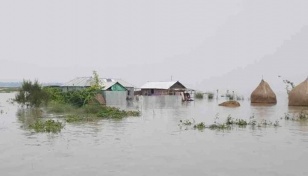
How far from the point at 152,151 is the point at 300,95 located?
37158mm

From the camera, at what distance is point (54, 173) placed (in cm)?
1056

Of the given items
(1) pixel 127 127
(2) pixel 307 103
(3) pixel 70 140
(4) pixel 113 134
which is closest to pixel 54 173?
(3) pixel 70 140

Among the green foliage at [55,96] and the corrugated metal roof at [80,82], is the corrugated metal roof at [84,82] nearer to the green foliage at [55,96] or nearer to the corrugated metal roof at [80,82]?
the corrugated metal roof at [80,82]

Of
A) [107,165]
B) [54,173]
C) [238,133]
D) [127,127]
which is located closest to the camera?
[54,173]

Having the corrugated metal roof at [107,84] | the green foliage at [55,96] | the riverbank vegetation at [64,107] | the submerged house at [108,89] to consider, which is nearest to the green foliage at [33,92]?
the riverbank vegetation at [64,107]

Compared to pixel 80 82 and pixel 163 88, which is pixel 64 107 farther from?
pixel 163 88

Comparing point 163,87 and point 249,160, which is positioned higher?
point 163,87

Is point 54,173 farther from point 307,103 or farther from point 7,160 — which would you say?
point 307,103

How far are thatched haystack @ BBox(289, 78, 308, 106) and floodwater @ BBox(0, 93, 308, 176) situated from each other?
88.4 feet

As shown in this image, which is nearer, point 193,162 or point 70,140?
point 193,162

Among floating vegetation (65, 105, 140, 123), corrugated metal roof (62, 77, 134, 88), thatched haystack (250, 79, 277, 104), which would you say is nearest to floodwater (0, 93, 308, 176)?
floating vegetation (65, 105, 140, 123)

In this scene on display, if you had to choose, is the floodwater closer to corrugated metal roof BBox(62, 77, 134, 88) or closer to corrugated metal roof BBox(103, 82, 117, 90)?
corrugated metal roof BBox(103, 82, 117, 90)

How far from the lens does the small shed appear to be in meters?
53.8

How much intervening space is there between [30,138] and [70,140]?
1930 mm
